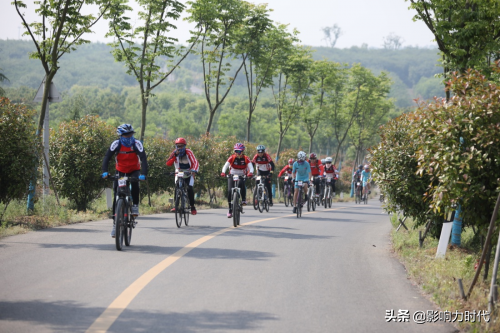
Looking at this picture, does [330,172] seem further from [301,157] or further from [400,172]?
[400,172]

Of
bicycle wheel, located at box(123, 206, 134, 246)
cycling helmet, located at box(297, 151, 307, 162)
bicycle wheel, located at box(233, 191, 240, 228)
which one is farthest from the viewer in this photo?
cycling helmet, located at box(297, 151, 307, 162)

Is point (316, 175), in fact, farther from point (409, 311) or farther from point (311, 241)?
point (409, 311)

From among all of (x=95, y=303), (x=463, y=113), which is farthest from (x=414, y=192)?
(x=95, y=303)

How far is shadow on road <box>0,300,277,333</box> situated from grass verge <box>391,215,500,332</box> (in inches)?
85.9

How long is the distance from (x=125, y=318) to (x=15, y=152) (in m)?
7.82

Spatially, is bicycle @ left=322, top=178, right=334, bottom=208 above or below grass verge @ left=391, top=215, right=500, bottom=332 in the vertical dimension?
above

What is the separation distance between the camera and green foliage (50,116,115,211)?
1619cm

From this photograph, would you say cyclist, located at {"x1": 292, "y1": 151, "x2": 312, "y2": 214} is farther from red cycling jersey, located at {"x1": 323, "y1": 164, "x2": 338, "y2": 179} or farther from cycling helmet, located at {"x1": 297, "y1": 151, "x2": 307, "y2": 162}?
red cycling jersey, located at {"x1": 323, "y1": 164, "x2": 338, "y2": 179}

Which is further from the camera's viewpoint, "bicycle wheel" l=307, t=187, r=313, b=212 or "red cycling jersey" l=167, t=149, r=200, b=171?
"bicycle wheel" l=307, t=187, r=313, b=212

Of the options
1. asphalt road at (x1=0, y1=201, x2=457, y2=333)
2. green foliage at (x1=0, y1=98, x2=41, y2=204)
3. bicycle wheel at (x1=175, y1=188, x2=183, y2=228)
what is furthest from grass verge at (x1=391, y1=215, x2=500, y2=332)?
green foliage at (x1=0, y1=98, x2=41, y2=204)

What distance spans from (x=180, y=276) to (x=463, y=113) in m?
4.22

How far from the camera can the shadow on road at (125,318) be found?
525 centimetres

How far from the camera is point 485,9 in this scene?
13.3m

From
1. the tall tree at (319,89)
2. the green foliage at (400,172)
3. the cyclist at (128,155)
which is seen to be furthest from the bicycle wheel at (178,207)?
the tall tree at (319,89)
